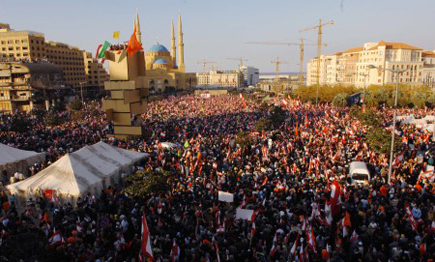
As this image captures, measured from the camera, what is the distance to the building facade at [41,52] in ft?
230

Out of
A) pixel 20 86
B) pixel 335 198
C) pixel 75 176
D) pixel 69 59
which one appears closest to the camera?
pixel 335 198

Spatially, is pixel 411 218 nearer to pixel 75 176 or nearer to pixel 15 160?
pixel 75 176

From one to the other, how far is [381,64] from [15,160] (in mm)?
82040

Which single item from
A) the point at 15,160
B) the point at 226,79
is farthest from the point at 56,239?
the point at 226,79

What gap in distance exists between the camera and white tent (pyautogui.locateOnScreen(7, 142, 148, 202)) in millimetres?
12586

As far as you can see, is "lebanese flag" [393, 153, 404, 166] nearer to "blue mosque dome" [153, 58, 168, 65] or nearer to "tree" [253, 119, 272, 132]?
"tree" [253, 119, 272, 132]

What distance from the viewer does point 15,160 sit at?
1638 centimetres

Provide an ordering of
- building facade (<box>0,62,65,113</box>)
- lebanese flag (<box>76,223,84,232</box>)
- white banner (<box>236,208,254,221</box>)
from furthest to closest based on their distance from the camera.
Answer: building facade (<box>0,62,65,113</box>), white banner (<box>236,208,254,221</box>), lebanese flag (<box>76,223,84,232</box>)

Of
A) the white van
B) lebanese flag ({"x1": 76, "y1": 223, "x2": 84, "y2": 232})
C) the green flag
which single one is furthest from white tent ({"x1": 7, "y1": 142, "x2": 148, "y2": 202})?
the white van

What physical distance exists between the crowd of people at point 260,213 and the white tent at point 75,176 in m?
0.47

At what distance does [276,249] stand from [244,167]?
7570mm

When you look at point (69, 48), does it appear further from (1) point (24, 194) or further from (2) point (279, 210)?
(2) point (279, 210)

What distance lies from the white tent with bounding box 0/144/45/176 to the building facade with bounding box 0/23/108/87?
2053 inches

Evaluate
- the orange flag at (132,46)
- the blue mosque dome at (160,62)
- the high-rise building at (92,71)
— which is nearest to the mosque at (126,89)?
the orange flag at (132,46)
